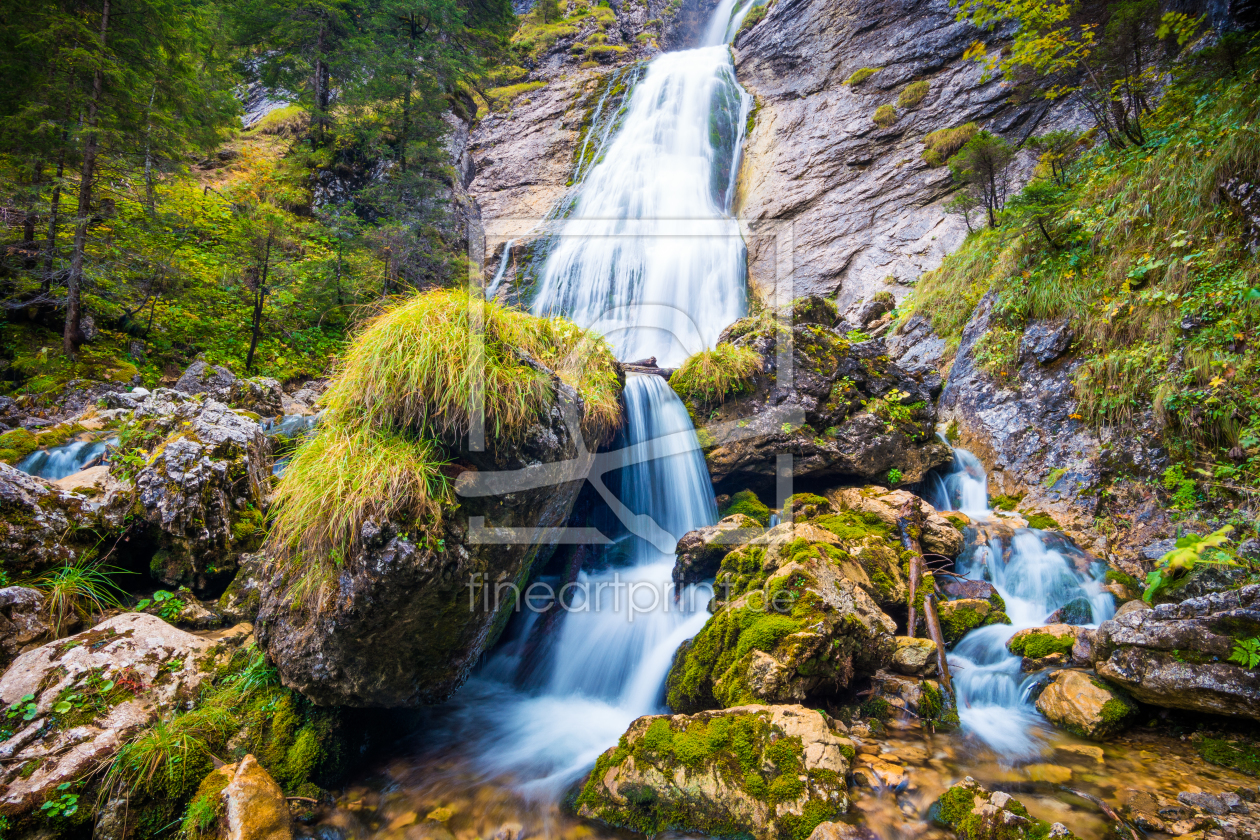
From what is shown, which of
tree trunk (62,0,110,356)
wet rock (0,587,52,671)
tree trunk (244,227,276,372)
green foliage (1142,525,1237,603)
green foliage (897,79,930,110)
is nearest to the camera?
green foliage (1142,525,1237,603)

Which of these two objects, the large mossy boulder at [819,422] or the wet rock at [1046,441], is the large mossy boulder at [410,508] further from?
the wet rock at [1046,441]

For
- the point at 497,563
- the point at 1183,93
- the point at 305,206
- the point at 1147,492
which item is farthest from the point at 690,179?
the point at 497,563

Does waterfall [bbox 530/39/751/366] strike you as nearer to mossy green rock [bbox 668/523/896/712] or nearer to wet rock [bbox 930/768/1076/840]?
mossy green rock [bbox 668/523/896/712]

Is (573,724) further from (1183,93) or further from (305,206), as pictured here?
(305,206)

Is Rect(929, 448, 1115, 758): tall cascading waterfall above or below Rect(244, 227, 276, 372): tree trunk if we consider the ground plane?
below

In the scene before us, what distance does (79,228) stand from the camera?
27.9ft

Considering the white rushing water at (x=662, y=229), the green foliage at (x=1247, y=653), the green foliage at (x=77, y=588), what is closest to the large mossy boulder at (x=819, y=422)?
the green foliage at (x=1247, y=653)

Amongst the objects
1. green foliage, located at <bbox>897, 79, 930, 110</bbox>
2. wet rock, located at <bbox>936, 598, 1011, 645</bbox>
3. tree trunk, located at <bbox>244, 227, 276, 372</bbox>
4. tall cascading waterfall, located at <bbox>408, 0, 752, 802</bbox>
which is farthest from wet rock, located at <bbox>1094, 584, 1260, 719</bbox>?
tree trunk, located at <bbox>244, 227, 276, 372</bbox>

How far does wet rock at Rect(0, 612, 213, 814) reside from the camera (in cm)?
277

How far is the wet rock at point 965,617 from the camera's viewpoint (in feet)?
14.4

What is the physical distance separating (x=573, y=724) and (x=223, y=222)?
17.1m

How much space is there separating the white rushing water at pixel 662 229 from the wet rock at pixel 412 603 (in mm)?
7108

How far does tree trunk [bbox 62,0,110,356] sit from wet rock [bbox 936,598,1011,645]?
14055mm

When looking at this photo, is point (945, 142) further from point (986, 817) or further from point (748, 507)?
point (986, 817)
